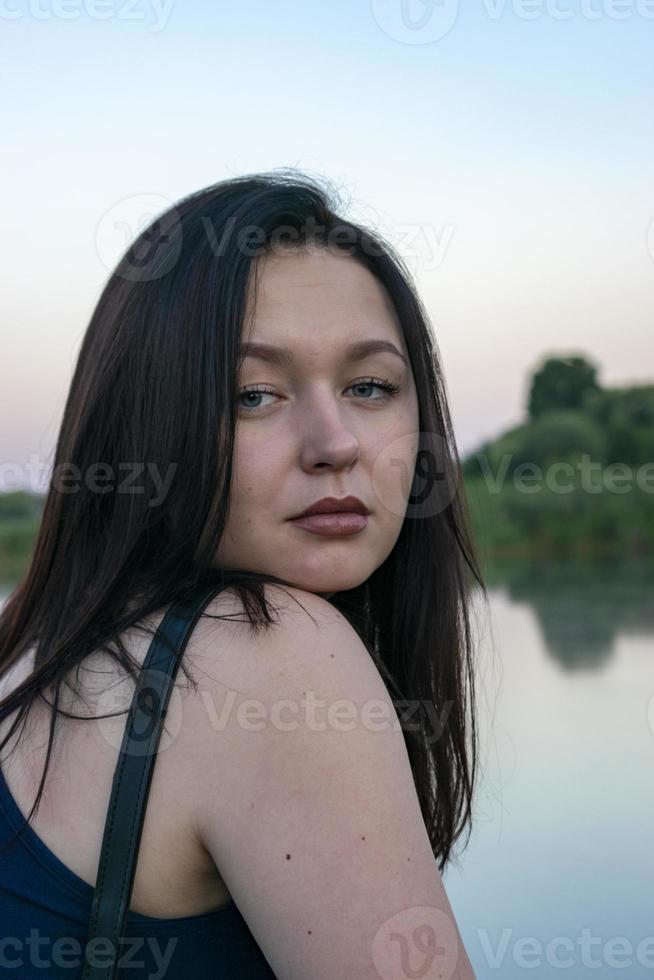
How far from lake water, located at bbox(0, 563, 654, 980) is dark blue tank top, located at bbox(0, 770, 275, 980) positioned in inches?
25.1

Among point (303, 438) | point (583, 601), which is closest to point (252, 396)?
point (303, 438)

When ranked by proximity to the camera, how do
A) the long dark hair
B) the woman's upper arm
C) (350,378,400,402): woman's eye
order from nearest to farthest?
the woman's upper arm → the long dark hair → (350,378,400,402): woman's eye

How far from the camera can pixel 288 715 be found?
0.66m

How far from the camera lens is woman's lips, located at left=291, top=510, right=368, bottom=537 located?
0.88 meters

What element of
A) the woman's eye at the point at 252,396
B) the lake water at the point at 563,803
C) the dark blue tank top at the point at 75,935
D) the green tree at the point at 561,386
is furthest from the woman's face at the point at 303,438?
the green tree at the point at 561,386

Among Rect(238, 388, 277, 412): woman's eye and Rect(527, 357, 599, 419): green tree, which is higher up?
Rect(527, 357, 599, 419): green tree

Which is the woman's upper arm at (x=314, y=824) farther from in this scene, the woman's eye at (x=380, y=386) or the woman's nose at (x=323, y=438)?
the woman's eye at (x=380, y=386)

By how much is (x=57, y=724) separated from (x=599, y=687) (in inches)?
77.3

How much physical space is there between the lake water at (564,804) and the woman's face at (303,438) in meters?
0.48

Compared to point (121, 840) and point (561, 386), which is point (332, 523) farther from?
point (561, 386)

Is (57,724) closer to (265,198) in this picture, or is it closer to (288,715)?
(288,715)

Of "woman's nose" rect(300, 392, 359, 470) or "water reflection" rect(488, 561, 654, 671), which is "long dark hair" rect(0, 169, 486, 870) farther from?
"water reflection" rect(488, 561, 654, 671)

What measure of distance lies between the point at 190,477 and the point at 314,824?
328mm

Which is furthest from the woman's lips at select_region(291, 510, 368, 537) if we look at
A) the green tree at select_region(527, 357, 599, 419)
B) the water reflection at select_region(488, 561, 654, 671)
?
the green tree at select_region(527, 357, 599, 419)
